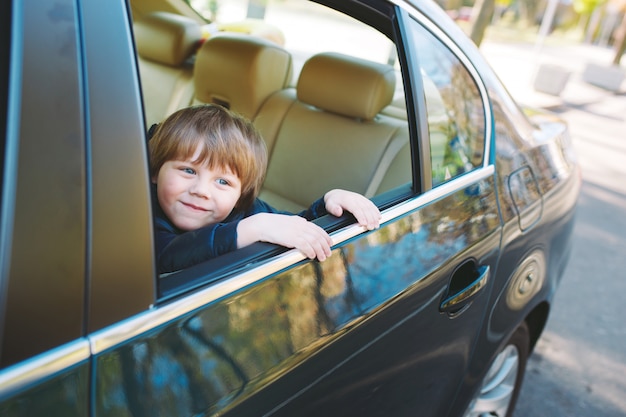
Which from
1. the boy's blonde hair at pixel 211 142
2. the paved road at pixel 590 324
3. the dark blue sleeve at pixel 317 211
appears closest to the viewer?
the boy's blonde hair at pixel 211 142

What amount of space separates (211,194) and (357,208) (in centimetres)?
35

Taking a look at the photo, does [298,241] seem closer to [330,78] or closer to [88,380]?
[88,380]

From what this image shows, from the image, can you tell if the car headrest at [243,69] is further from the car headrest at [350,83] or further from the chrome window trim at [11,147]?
the chrome window trim at [11,147]

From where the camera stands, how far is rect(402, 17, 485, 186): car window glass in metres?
1.50

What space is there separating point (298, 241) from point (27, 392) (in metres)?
0.52

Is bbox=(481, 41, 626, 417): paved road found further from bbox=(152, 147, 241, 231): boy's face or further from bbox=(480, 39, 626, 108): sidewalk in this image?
bbox=(480, 39, 626, 108): sidewalk

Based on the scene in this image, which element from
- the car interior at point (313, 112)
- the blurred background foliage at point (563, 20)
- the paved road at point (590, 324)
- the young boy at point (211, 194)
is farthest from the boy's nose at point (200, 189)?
the blurred background foliage at point (563, 20)

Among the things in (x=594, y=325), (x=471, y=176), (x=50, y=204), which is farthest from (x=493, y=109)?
(x=594, y=325)

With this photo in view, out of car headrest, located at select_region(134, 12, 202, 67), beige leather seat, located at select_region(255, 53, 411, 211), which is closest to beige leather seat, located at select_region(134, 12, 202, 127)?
car headrest, located at select_region(134, 12, 202, 67)

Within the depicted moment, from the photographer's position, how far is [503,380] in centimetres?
202

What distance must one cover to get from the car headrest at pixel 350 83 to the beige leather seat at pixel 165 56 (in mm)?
1233

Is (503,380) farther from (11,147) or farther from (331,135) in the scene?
(11,147)

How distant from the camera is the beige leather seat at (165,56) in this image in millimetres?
3270

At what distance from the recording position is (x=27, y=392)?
2.22 ft
